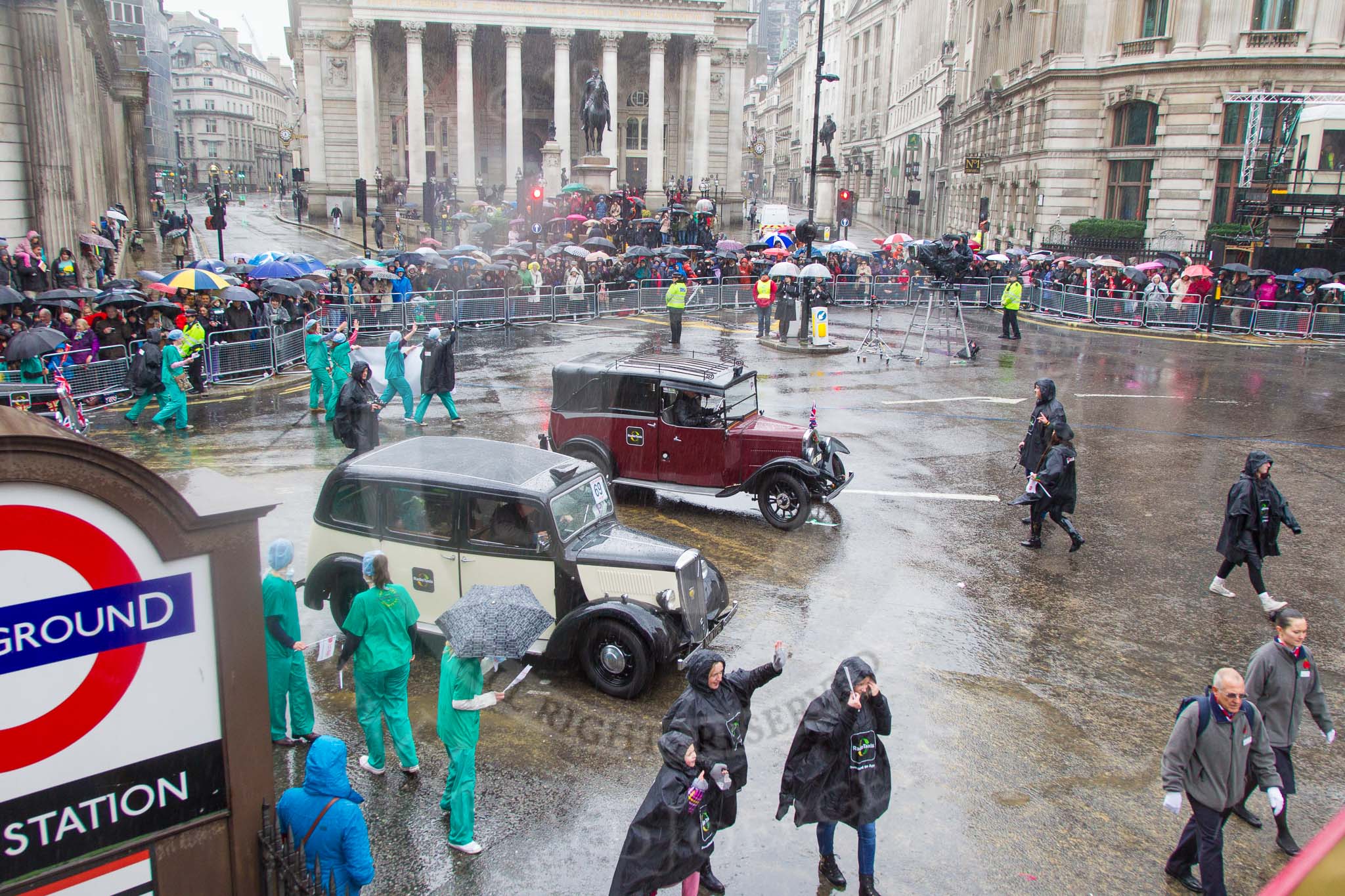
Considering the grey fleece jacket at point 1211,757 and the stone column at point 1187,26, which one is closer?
the grey fleece jacket at point 1211,757

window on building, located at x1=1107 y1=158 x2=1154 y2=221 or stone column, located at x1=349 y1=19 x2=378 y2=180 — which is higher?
stone column, located at x1=349 y1=19 x2=378 y2=180

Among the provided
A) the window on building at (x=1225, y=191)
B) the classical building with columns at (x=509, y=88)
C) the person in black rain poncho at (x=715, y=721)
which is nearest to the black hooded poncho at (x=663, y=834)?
the person in black rain poncho at (x=715, y=721)

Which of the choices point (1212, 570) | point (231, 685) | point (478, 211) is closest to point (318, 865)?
point (231, 685)

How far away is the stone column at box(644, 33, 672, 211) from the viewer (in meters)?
64.8

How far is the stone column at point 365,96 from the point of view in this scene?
6153 cm

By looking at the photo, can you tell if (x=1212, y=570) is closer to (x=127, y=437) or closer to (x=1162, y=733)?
(x=1162, y=733)

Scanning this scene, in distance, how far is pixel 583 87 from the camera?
243ft

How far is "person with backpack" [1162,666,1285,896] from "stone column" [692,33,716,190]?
62703 mm

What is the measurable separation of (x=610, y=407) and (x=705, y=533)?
2.08 m

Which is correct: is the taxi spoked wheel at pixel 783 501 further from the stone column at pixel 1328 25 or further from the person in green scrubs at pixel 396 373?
the stone column at pixel 1328 25

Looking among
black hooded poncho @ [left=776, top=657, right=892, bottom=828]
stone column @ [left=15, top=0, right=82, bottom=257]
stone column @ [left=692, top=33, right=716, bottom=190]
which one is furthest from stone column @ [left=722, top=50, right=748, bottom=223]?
black hooded poncho @ [left=776, top=657, right=892, bottom=828]

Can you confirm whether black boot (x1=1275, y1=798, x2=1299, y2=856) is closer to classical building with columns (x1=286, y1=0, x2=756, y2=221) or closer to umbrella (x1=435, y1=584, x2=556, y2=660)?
umbrella (x1=435, y1=584, x2=556, y2=660)

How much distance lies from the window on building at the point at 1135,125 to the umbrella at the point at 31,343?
40.7m

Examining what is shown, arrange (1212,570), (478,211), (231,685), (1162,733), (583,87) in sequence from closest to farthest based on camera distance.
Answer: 1. (231,685)
2. (1162,733)
3. (1212,570)
4. (478,211)
5. (583,87)
